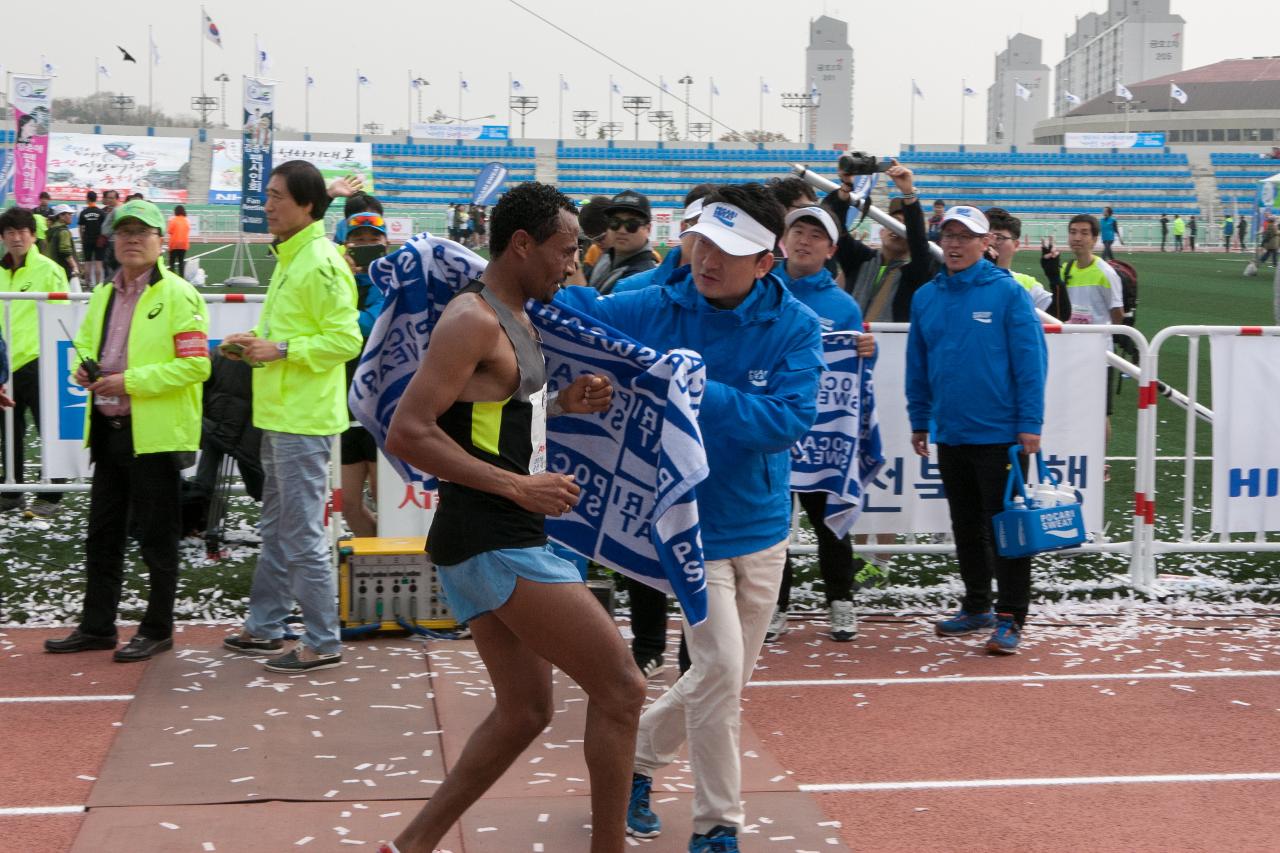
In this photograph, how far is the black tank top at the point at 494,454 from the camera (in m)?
3.64

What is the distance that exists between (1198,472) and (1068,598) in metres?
4.38

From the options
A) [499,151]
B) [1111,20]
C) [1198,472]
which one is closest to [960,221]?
[1198,472]

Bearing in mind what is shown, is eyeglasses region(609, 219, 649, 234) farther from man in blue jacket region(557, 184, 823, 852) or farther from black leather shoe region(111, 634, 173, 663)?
black leather shoe region(111, 634, 173, 663)

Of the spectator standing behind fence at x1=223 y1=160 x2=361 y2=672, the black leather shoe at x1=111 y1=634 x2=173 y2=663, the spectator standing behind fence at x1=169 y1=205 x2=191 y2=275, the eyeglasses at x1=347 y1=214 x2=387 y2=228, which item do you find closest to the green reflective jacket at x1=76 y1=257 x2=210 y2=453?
the spectator standing behind fence at x1=223 y1=160 x2=361 y2=672

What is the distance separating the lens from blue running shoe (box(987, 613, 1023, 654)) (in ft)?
22.4

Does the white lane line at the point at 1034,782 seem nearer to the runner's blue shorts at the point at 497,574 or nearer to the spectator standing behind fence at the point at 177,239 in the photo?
the runner's blue shorts at the point at 497,574

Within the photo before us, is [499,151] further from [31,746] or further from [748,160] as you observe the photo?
[31,746]

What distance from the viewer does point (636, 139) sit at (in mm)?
84688

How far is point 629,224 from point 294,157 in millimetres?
63771

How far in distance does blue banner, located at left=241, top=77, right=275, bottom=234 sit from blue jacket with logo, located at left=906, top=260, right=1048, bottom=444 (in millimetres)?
18894

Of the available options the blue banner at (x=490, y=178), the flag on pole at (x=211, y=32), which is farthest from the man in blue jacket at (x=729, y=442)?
the flag on pole at (x=211, y=32)

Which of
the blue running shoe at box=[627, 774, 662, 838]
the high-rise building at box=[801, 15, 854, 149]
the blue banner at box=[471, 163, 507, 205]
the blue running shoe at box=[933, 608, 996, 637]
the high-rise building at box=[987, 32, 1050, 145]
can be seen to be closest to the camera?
the blue running shoe at box=[627, 774, 662, 838]

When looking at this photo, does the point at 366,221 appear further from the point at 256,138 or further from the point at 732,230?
the point at 256,138

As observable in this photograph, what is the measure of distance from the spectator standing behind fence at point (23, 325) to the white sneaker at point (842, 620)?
5.33 m
